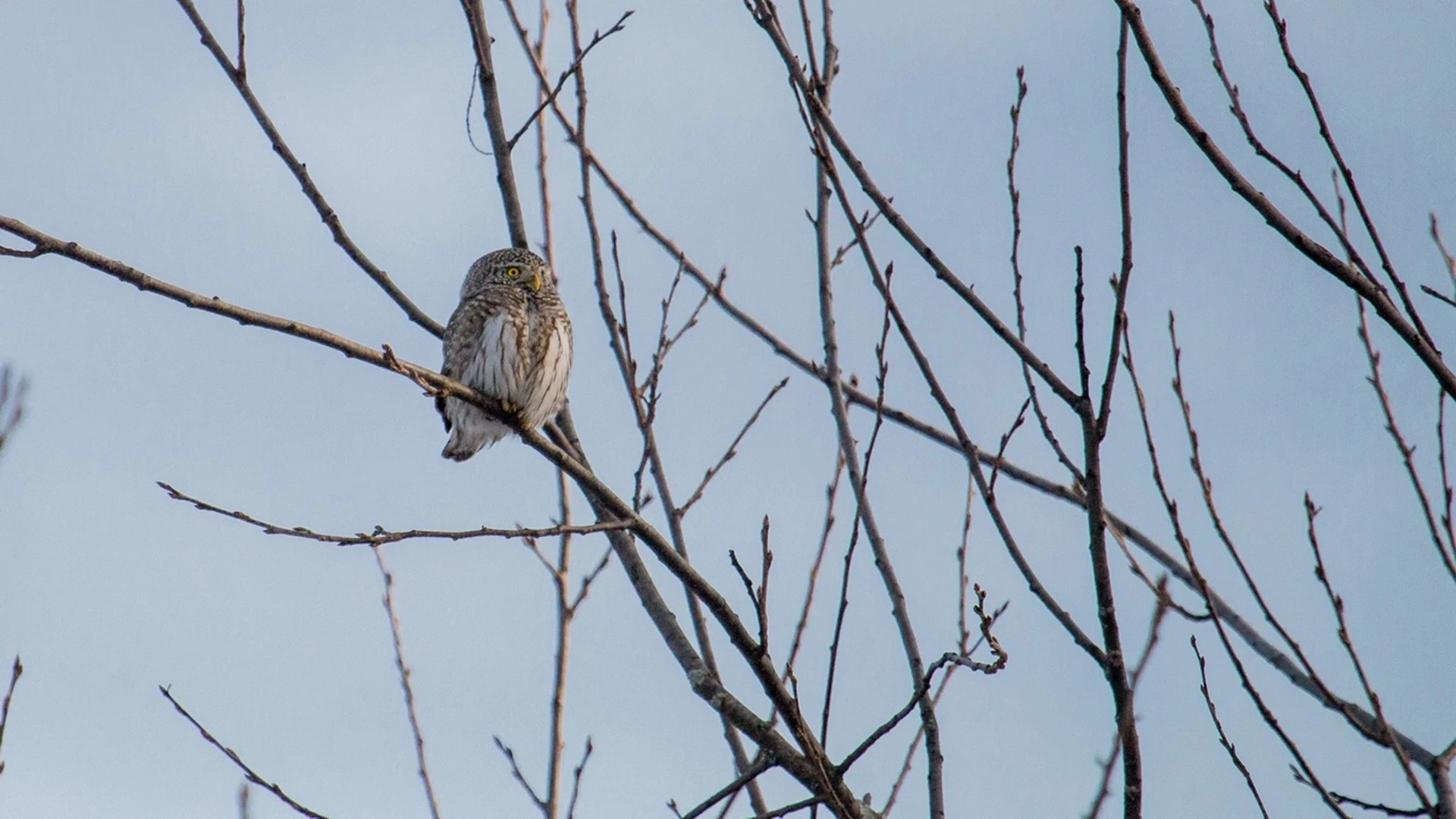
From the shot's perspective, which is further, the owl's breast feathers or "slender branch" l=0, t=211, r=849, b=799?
the owl's breast feathers

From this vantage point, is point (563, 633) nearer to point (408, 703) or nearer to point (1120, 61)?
point (408, 703)

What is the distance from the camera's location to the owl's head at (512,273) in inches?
269

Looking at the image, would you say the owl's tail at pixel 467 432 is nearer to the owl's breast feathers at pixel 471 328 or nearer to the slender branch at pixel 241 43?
the owl's breast feathers at pixel 471 328

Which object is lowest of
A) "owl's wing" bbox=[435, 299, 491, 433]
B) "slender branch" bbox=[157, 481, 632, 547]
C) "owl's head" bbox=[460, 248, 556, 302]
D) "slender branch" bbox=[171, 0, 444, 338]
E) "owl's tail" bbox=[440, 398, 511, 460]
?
"slender branch" bbox=[157, 481, 632, 547]

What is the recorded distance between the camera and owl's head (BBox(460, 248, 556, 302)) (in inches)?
269

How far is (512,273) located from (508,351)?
1.06 meters

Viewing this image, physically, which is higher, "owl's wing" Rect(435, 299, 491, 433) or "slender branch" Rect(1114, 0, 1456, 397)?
"owl's wing" Rect(435, 299, 491, 433)

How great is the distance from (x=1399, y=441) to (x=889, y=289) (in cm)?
124

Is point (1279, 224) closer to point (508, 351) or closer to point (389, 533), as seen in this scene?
point (389, 533)

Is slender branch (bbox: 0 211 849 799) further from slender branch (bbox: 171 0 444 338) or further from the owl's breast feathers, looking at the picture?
the owl's breast feathers

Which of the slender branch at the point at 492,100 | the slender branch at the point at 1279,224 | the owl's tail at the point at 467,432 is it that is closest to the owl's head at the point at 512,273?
the owl's tail at the point at 467,432

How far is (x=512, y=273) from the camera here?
696cm

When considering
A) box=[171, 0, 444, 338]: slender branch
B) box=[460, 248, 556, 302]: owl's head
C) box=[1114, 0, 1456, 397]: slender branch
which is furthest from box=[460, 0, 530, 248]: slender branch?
box=[1114, 0, 1456, 397]: slender branch

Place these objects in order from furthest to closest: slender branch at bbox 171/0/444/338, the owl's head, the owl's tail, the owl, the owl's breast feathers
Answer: the owl's head
the owl's tail
the owl's breast feathers
the owl
slender branch at bbox 171/0/444/338
